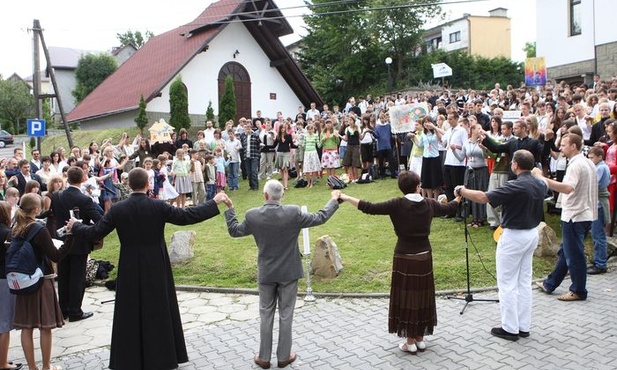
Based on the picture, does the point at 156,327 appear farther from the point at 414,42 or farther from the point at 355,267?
the point at 414,42

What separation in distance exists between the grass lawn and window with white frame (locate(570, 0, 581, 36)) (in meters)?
21.0

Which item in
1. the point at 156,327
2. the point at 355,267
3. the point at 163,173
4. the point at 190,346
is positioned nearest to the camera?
the point at 156,327

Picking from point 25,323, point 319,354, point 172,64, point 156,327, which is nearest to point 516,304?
point 319,354

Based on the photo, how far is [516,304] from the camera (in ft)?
20.2

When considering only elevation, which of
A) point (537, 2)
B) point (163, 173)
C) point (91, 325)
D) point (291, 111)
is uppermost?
point (537, 2)

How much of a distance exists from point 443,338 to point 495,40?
182 ft

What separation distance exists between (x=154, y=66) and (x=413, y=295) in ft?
88.5

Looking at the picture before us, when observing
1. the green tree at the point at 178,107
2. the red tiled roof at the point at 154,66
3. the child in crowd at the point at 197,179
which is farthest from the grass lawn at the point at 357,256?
the red tiled roof at the point at 154,66

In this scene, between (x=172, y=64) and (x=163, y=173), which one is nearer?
(x=163, y=173)

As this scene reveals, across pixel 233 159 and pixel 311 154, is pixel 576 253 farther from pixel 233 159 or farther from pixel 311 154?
pixel 233 159

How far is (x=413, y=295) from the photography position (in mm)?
5789

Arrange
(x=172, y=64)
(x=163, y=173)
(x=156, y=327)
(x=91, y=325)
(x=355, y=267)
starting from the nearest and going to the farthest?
(x=156, y=327), (x=91, y=325), (x=355, y=267), (x=163, y=173), (x=172, y=64)

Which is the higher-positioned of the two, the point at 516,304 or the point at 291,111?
the point at 291,111

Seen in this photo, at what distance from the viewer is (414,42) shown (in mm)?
43406
